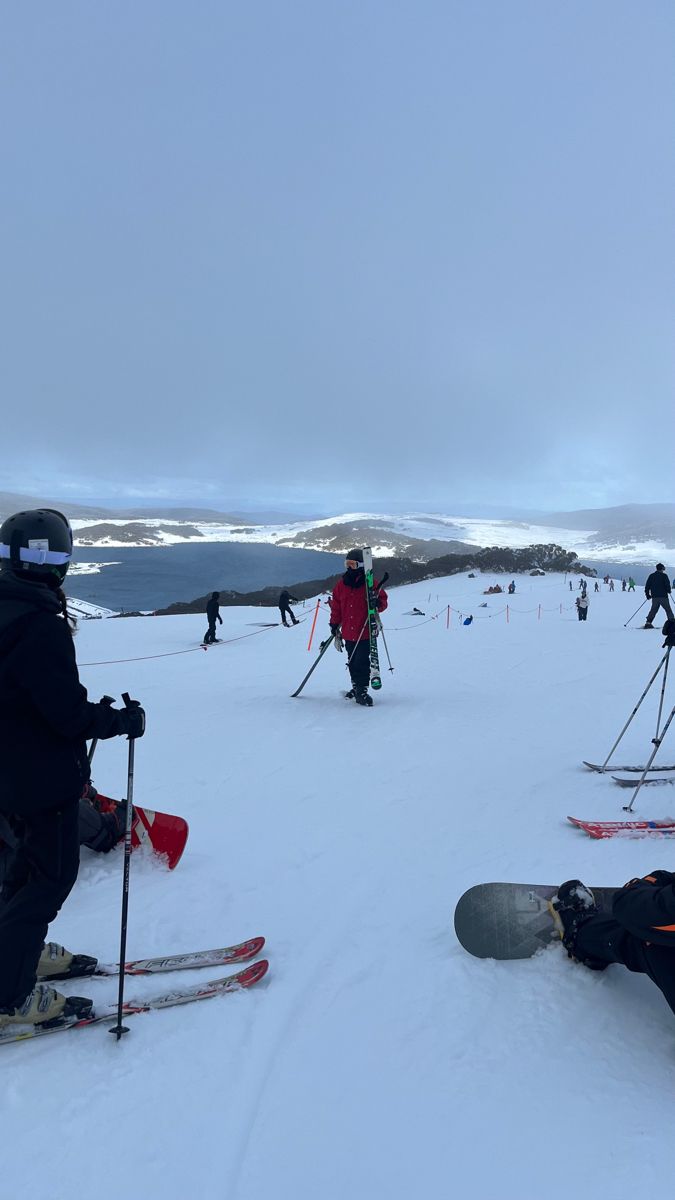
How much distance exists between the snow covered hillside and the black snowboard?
0.08 m

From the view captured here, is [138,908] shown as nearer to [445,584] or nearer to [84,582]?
[445,584]

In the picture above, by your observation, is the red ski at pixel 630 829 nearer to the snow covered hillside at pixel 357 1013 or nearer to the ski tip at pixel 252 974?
the snow covered hillside at pixel 357 1013

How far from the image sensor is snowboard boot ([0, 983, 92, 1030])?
2.66 m

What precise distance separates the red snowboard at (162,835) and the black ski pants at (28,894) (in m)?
1.77

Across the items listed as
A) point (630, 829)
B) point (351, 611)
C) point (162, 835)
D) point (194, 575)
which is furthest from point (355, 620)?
point (194, 575)

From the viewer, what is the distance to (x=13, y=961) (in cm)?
251

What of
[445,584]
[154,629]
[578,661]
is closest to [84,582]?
[445,584]

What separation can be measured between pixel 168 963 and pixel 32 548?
2284 millimetres

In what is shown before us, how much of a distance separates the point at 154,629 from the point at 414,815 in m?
19.7

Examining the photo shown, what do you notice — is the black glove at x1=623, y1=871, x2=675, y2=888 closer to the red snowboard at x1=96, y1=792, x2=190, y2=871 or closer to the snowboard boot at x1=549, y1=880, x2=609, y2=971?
the snowboard boot at x1=549, y1=880, x2=609, y2=971

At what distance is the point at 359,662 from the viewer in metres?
9.31

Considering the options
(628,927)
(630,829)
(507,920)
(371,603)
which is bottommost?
(630,829)

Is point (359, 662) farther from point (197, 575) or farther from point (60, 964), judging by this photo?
point (197, 575)

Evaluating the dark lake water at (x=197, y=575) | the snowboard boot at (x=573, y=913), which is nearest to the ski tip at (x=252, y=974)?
the snowboard boot at (x=573, y=913)
